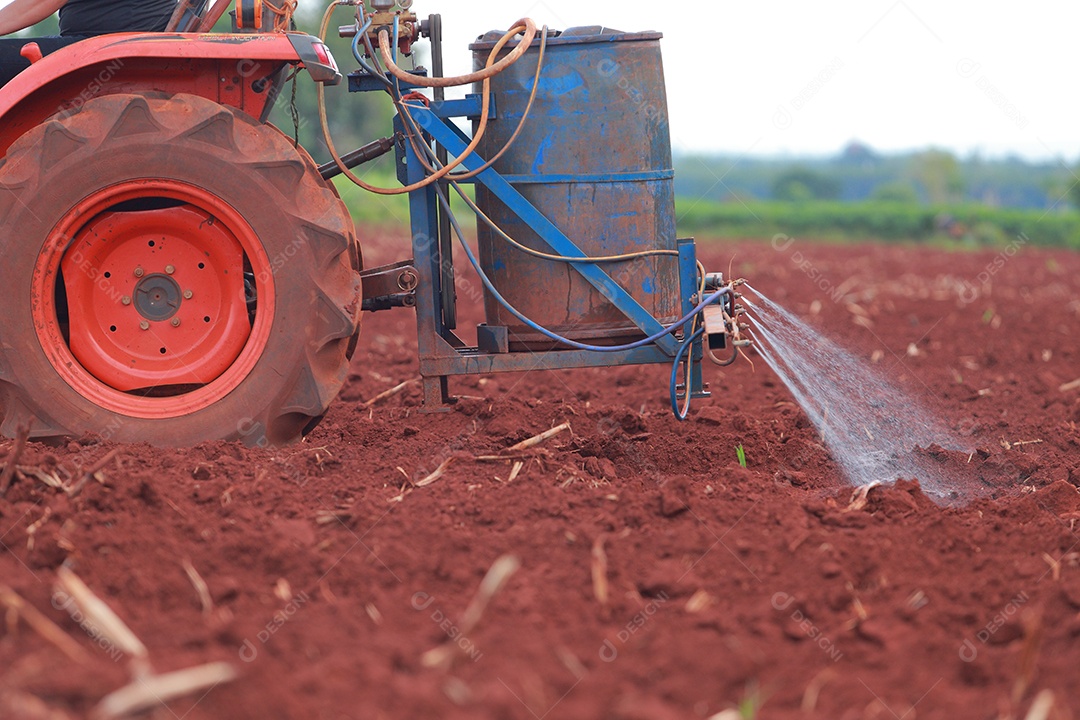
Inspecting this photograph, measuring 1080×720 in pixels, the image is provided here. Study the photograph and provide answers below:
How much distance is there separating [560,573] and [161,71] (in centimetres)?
253

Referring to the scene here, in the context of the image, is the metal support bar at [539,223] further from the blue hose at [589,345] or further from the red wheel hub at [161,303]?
the red wheel hub at [161,303]

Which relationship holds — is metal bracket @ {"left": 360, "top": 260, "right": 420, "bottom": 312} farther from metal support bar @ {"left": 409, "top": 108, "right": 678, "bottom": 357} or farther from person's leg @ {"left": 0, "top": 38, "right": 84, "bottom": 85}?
person's leg @ {"left": 0, "top": 38, "right": 84, "bottom": 85}

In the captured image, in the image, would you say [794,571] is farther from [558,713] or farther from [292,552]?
[292,552]

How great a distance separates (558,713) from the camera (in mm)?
2281

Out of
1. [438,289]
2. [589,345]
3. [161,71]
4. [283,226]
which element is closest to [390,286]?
[438,289]

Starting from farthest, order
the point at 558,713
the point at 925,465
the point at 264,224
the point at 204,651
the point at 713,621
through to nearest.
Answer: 1. the point at 925,465
2. the point at 264,224
3. the point at 713,621
4. the point at 204,651
5. the point at 558,713

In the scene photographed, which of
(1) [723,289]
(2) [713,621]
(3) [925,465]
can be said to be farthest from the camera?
(3) [925,465]

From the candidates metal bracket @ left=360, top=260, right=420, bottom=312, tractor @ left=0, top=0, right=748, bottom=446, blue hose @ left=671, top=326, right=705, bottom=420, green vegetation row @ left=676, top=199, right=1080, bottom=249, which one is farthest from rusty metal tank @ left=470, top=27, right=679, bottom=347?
green vegetation row @ left=676, top=199, right=1080, bottom=249

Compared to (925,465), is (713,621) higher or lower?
higher

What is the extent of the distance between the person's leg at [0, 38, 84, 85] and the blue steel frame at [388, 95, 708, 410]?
1.44 m

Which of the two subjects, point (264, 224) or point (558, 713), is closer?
point (558, 713)

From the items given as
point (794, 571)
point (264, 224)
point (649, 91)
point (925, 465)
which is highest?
point (649, 91)

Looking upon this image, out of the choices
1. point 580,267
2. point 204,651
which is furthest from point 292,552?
point 580,267

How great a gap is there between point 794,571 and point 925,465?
71.7 inches
